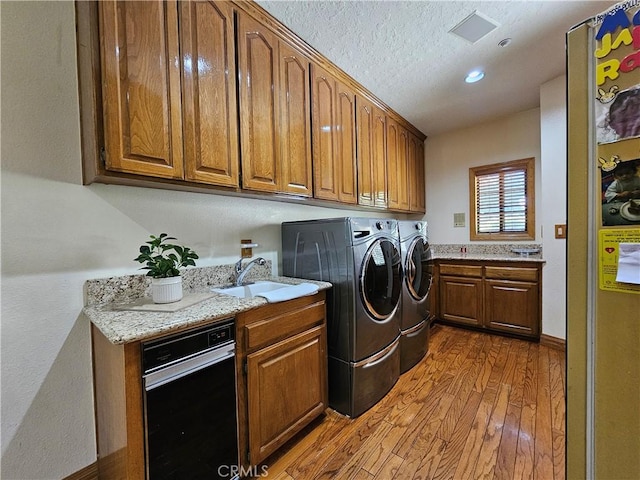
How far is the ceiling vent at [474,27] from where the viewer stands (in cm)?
167

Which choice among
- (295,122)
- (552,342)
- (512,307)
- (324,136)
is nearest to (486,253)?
(512,307)

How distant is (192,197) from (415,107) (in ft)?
8.34

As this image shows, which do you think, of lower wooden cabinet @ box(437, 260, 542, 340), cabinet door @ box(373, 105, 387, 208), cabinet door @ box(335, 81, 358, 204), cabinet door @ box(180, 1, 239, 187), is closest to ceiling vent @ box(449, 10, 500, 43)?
cabinet door @ box(335, 81, 358, 204)

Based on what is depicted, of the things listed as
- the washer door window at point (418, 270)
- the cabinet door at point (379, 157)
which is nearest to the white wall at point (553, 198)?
the washer door window at point (418, 270)

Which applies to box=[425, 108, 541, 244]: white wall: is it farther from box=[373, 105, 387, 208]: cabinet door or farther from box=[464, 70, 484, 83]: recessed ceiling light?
box=[373, 105, 387, 208]: cabinet door

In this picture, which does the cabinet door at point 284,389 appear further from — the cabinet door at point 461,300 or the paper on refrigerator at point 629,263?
the cabinet door at point 461,300

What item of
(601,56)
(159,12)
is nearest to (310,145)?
(159,12)

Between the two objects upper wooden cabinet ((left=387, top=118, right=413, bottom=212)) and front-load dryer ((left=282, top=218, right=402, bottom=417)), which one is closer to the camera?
front-load dryer ((left=282, top=218, right=402, bottom=417))

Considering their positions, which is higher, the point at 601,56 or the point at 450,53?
the point at 450,53

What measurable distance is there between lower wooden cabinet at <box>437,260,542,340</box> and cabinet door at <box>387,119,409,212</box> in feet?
3.09

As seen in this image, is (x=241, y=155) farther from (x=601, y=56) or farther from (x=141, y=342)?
(x=601, y=56)

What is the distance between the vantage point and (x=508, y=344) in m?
2.78

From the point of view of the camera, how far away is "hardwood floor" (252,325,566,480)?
135 cm

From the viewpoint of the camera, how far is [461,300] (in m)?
3.18
